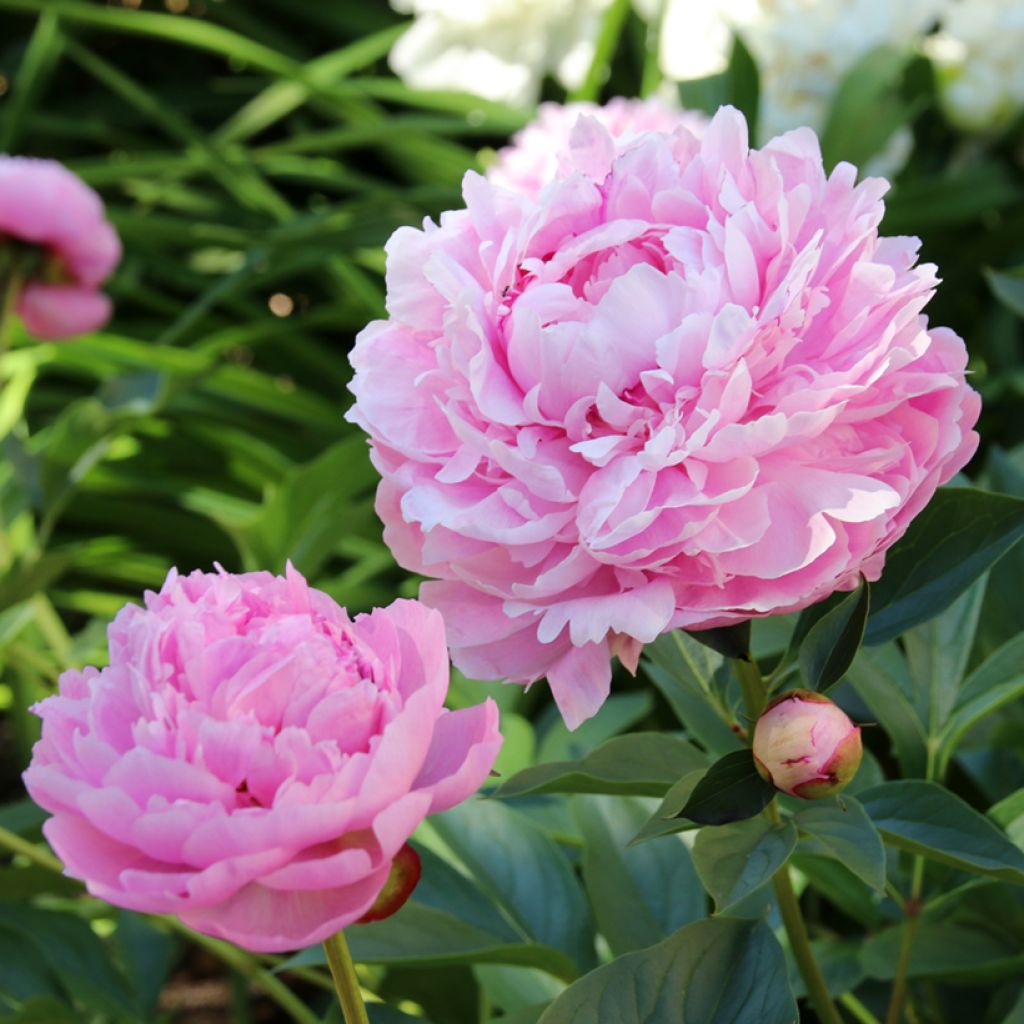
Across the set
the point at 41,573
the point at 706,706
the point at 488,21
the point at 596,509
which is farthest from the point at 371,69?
the point at 596,509

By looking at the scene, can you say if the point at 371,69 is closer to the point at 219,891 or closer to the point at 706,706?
the point at 706,706

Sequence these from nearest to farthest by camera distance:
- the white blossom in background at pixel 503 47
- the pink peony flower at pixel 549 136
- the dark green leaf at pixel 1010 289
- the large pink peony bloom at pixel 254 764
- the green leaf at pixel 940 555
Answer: the large pink peony bloom at pixel 254 764 → the green leaf at pixel 940 555 → the dark green leaf at pixel 1010 289 → the pink peony flower at pixel 549 136 → the white blossom in background at pixel 503 47

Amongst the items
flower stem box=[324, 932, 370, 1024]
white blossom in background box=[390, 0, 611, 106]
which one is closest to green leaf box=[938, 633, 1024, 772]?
flower stem box=[324, 932, 370, 1024]

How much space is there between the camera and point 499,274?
0.32 meters

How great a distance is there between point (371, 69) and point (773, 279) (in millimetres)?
1566

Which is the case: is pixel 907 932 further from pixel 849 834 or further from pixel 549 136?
pixel 549 136

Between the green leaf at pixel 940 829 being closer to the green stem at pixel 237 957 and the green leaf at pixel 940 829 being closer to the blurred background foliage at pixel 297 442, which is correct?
the blurred background foliage at pixel 297 442

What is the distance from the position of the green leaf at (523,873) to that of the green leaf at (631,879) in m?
0.01

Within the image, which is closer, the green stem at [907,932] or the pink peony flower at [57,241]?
the green stem at [907,932]

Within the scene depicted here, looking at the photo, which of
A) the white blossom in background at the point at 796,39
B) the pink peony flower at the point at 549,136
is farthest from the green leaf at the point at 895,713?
the white blossom in background at the point at 796,39

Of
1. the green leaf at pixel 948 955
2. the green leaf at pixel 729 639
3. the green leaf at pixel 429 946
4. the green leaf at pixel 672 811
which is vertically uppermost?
the green leaf at pixel 729 639

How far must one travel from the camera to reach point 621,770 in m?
0.35

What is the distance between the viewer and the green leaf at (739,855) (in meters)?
0.30

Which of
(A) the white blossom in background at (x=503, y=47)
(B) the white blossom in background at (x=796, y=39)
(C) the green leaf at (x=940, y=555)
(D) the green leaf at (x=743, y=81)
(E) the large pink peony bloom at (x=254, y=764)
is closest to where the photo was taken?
(E) the large pink peony bloom at (x=254, y=764)
